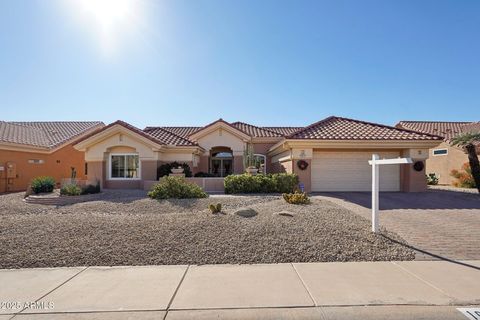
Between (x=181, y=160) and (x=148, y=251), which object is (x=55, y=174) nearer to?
(x=181, y=160)

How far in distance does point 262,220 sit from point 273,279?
3.29m

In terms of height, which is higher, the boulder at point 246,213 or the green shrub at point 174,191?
the green shrub at point 174,191

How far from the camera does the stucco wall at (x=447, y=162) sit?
25.3 metres

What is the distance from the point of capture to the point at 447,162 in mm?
26469

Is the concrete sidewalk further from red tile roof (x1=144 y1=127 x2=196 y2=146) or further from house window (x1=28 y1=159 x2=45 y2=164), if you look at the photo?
house window (x1=28 y1=159 x2=45 y2=164)

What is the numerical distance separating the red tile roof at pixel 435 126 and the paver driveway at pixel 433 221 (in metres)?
19.3

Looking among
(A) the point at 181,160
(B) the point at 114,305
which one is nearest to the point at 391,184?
(A) the point at 181,160

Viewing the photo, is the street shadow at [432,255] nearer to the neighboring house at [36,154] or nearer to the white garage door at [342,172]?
the white garage door at [342,172]

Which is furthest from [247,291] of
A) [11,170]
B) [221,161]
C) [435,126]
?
[435,126]

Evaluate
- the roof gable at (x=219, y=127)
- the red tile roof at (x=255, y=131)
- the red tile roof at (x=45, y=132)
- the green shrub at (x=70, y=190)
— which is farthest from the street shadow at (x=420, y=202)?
the red tile roof at (x=45, y=132)

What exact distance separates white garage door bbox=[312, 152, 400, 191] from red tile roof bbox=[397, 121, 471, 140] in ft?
58.2

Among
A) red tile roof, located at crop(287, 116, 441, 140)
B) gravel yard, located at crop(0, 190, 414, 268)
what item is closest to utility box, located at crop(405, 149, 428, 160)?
red tile roof, located at crop(287, 116, 441, 140)

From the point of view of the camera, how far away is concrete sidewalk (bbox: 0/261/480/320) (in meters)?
4.21

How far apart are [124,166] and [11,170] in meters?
7.09
